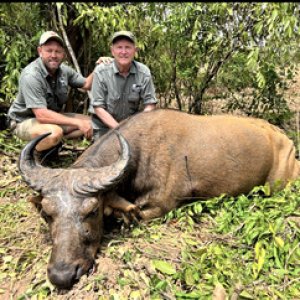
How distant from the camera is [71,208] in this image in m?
3.69

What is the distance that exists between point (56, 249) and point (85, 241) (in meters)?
0.30

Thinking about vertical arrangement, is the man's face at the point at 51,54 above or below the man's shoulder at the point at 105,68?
above

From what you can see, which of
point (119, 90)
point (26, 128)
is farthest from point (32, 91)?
point (119, 90)

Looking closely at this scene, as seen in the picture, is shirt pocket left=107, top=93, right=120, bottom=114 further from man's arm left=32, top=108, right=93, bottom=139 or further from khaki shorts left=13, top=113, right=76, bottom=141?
khaki shorts left=13, top=113, right=76, bottom=141

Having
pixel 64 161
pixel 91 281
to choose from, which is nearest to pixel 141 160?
pixel 91 281

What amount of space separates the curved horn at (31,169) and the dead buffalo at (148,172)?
1 cm

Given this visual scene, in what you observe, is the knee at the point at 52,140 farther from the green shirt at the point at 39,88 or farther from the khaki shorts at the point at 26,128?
the green shirt at the point at 39,88

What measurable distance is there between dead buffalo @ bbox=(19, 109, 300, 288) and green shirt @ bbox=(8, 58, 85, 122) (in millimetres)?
1903

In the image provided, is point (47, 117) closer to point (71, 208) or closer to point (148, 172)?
point (148, 172)

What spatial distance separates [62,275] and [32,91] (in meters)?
3.61

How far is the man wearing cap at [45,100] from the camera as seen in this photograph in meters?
6.18

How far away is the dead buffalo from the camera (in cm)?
367

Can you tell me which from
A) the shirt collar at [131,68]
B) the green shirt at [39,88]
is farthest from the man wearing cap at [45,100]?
the shirt collar at [131,68]

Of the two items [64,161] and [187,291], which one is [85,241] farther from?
[64,161]
